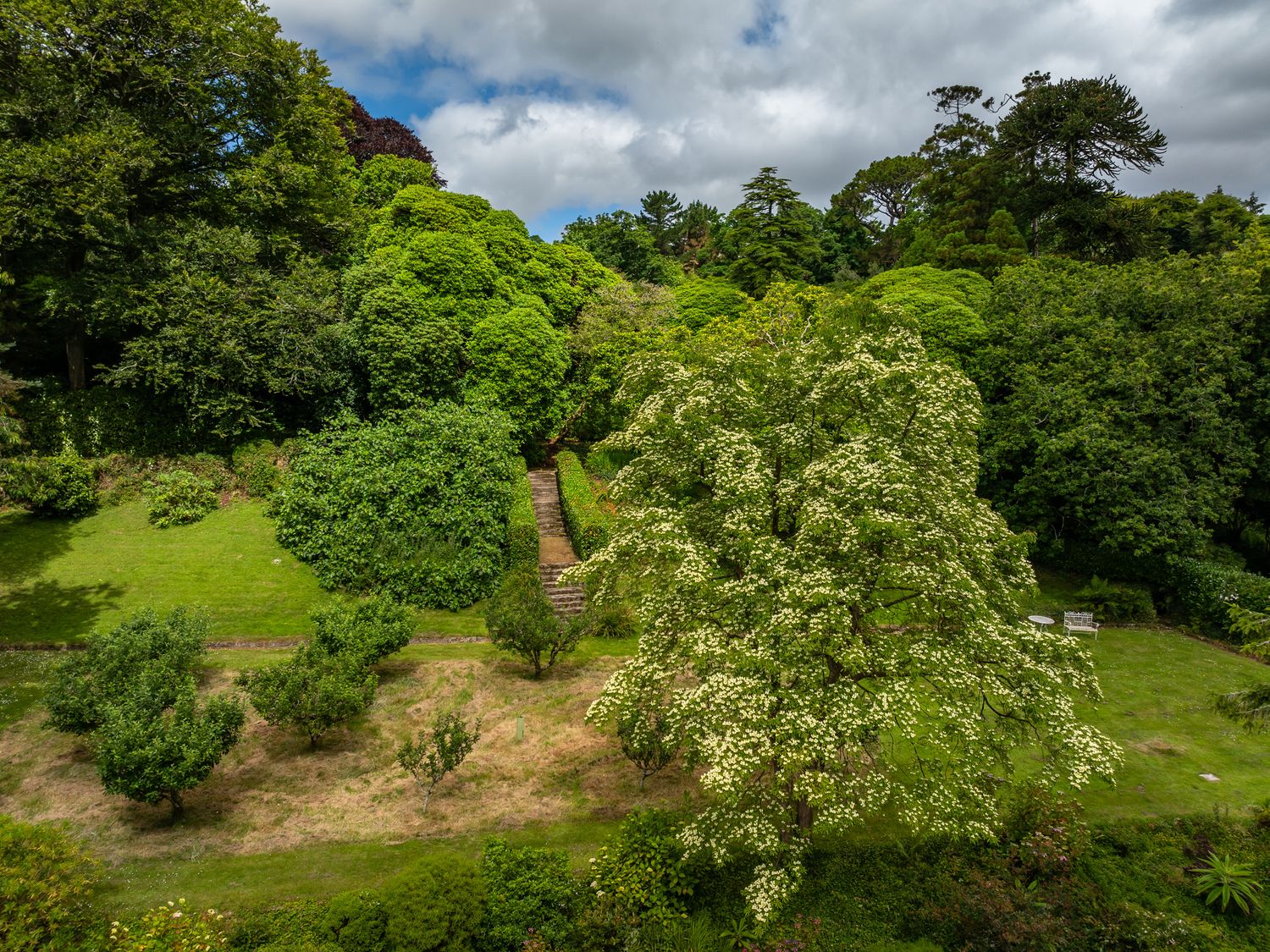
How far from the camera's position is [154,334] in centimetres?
1892

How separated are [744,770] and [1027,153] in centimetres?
3756

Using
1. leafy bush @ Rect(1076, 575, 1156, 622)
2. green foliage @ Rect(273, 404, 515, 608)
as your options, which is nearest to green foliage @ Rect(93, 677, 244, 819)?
green foliage @ Rect(273, 404, 515, 608)

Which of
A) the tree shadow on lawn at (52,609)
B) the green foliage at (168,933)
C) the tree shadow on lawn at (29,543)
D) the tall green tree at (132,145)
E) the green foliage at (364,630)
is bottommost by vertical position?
the green foliage at (168,933)

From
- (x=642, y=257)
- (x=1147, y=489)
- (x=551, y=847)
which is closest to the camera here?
(x=551, y=847)

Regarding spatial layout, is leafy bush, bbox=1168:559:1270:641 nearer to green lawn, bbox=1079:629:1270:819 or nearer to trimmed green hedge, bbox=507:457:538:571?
green lawn, bbox=1079:629:1270:819

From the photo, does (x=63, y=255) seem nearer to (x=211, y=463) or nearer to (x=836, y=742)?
(x=211, y=463)

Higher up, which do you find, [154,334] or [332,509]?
[154,334]

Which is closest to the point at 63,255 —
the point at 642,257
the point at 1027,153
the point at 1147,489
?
the point at 642,257

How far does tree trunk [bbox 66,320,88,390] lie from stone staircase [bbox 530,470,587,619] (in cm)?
1541

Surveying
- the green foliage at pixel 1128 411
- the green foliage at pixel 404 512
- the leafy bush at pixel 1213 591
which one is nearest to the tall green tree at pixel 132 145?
the green foliage at pixel 404 512

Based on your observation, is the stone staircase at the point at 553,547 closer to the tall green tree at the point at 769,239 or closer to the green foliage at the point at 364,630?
the green foliage at the point at 364,630

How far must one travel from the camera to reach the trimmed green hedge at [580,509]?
19625 mm

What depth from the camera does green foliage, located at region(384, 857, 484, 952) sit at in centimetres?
736

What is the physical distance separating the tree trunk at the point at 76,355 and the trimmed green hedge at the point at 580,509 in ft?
53.5
